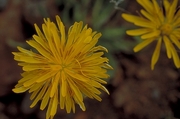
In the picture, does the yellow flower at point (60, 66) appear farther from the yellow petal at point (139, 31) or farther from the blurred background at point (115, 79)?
the blurred background at point (115, 79)

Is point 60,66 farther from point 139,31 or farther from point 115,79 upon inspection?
point 115,79

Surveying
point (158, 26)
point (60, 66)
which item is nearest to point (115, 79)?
point (158, 26)

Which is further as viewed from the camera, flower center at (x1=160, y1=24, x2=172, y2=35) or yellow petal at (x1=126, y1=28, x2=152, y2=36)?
flower center at (x1=160, y1=24, x2=172, y2=35)

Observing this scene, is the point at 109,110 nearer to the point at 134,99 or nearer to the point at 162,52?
the point at 134,99

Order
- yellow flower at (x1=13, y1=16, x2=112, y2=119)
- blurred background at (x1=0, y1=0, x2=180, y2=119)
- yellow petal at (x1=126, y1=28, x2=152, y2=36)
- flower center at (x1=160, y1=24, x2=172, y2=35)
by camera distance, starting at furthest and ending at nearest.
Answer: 1. blurred background at (x1=0, y1=0, x2=180, y2=119)
2. flower center at (x1=160, y1=24, x2=172, y2=35)
3. yellow petal at (x1=126, y1=28, x2=152, y2=36)
4. yellow flower at (x1=13, y1=16, x2=112, y2=119)

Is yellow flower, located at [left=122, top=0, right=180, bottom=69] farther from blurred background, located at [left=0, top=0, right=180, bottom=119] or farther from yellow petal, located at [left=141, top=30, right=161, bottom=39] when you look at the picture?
blurred background, located at [left=0, top=0, right=180, bottom=119]

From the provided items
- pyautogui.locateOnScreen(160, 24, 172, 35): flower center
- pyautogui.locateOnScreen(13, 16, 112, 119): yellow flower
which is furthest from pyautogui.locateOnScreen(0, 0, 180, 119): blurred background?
pyautogui.locateOnScreen(13, 16, 112, 119): yellow flower

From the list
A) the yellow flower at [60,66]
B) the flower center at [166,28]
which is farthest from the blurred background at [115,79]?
the yellow flower at [60,66]
